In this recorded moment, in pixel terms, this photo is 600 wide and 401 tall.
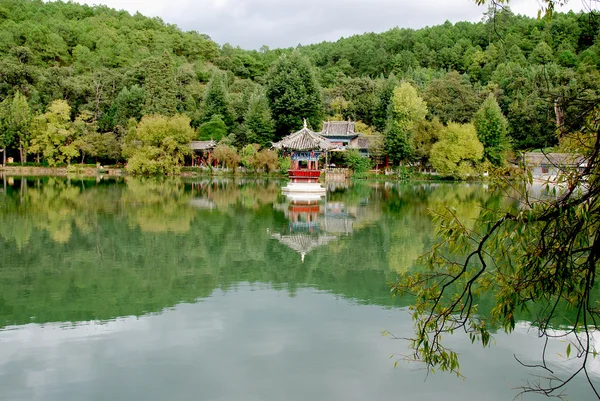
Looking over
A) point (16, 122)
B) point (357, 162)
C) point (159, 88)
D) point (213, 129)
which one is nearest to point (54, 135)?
point (16, 122)

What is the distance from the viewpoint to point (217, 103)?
141ft

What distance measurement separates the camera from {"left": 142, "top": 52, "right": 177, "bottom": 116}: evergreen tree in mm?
40625

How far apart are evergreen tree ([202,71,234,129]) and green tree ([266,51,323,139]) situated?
4031 millimetres

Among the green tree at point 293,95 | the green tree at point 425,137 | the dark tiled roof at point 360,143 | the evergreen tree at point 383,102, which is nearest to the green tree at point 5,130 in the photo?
the green tree at point 293,95

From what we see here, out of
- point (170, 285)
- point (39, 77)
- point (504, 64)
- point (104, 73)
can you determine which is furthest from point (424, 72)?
point (170, 285)

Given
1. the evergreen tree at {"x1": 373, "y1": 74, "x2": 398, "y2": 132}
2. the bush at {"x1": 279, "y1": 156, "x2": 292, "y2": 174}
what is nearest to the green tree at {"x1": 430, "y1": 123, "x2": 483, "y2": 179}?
the evergreen tree at {"x1": 373, "y1": 74, "x2": 398, "y2": 132}

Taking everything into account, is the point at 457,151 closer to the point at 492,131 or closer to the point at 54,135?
the point at 492,131

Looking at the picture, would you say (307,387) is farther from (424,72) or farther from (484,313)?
(424,72)

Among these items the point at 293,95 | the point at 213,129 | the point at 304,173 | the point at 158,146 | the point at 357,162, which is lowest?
the point at 304,173

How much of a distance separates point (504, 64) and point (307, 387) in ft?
165

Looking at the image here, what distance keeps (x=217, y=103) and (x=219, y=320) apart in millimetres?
38159

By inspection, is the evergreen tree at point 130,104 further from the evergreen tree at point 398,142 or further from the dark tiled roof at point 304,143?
the evergreen tree at point 398,142

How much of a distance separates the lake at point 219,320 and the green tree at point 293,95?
26.4m

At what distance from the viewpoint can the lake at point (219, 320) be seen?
4.61 m
